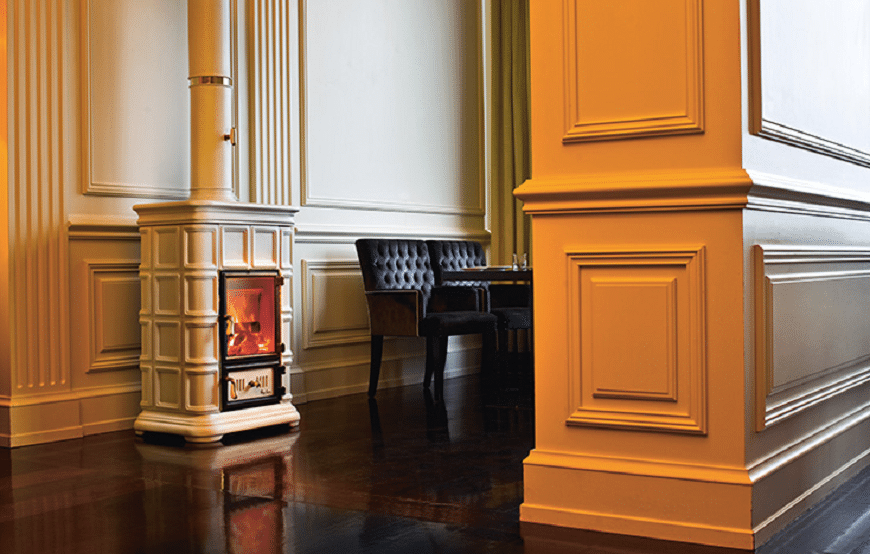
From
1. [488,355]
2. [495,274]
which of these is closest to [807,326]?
[495,274]

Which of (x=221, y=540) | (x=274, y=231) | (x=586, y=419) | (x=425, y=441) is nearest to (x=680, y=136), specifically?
(x=586, y=419)

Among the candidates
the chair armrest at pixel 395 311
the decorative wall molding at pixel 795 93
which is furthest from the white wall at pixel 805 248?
the chair armrest at pixel 395 311

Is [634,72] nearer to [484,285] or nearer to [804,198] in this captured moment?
[804,198]

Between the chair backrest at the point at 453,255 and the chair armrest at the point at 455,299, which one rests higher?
the chair backrest at the point at 453,255

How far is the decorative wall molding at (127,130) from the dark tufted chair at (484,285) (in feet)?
6.38

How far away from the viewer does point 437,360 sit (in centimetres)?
571

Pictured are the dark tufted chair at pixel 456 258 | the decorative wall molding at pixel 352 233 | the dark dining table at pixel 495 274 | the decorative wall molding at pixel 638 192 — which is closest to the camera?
the decorative wall molding at pixel 638 192

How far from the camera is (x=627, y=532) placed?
2.62 metres

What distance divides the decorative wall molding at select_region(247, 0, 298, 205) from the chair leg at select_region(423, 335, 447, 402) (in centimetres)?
120

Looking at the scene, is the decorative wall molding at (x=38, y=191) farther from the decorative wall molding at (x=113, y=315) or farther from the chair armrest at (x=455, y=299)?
the chair armrest at (x=455, y=299)

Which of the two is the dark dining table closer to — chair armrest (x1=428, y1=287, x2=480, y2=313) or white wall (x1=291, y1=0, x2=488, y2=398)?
chair armrest (x1=428, y1=287, x2=480, y2=313)

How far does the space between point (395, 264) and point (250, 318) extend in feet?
5.18

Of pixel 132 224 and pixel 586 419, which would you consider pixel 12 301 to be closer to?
pixel 132 224

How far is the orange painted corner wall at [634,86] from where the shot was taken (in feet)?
8.44
